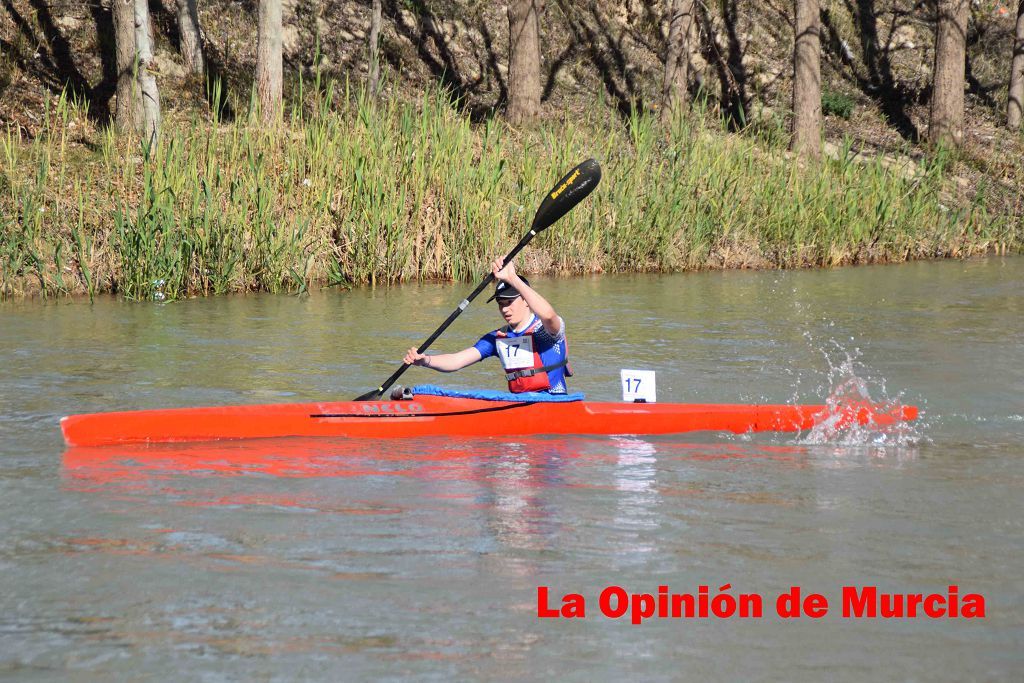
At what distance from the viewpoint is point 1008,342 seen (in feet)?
29.5

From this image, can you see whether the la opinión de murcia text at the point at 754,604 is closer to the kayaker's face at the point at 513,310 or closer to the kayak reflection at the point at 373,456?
the kayak reflection at the point at 373,456

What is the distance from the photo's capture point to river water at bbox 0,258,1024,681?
332 centimetres

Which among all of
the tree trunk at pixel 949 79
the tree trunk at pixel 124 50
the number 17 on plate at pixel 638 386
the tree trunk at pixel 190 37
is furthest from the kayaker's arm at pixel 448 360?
the tree trunk at pixel 949 79

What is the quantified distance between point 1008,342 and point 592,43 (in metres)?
15.1

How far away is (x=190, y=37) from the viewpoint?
17.9 m

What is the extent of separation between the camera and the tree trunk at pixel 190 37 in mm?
17641

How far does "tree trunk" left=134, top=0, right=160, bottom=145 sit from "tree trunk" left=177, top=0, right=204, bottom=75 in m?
4.37

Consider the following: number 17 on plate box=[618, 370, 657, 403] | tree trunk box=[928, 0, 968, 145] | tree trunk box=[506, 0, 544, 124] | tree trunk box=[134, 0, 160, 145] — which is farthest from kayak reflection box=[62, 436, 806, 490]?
tree trunk box=[928, 0, 968, 145]

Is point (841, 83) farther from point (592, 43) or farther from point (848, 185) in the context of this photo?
point (848, 185)

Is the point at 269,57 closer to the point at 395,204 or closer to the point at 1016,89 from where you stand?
the point at 395,204

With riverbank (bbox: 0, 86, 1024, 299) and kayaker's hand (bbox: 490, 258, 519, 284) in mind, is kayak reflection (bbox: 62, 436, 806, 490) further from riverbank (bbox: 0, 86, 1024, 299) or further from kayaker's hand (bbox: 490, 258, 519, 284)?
riverbank (bbox: 0, 86, 1024, 299)

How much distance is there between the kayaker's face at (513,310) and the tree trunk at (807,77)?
519 inches

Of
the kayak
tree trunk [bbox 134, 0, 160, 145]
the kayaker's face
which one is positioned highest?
tree trunk [bbox 134, 0, 160, 145]

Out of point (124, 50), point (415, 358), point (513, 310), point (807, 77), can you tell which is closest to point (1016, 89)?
point (807, 77)
